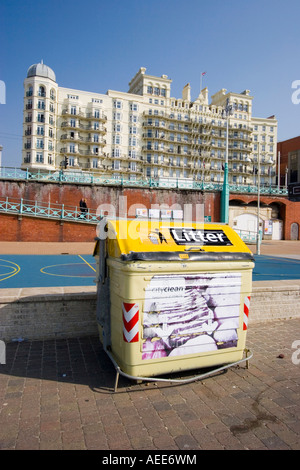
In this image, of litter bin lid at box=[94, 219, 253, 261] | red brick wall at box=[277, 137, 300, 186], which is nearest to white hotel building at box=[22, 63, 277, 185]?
red brick wall at box=[277, 137, 300, 186]

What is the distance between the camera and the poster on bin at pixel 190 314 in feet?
12.9

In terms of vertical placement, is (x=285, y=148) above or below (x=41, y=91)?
below

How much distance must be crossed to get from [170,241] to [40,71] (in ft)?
259

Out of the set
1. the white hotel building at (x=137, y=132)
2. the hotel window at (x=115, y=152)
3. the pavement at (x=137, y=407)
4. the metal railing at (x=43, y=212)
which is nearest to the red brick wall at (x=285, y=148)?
the white hotel building at (x=137, y=132)

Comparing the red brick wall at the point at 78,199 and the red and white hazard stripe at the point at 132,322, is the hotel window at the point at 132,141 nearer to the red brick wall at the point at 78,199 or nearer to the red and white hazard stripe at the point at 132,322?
the red brick wall at the point at 78,199

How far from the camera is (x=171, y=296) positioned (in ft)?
13.2

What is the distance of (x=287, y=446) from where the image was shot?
2971 mm

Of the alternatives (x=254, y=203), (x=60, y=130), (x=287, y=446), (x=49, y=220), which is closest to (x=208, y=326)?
(x=287, y=446)

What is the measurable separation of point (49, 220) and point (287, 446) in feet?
78.8

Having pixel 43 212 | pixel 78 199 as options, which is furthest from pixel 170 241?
pixel 78 199

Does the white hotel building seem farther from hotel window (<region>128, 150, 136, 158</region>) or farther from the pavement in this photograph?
the pavement

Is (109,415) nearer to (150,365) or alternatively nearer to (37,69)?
(150,365)

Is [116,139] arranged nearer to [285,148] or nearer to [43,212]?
[285,148]

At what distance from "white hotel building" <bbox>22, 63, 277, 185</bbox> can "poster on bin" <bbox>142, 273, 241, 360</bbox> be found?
2333 inches
